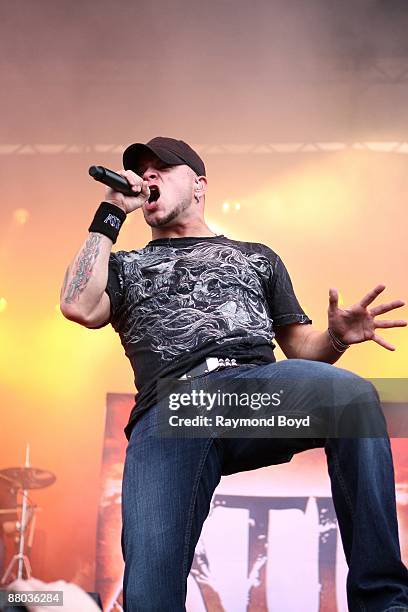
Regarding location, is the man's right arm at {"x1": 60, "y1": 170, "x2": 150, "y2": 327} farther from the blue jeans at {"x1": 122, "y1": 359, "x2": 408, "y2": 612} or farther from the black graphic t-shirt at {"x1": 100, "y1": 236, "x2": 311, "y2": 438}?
the blue jeans at {"x1": 122, "y1": 359, "x2": 408, "y2": 612}

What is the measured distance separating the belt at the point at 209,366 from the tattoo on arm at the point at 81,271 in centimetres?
30

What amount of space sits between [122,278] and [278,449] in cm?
56

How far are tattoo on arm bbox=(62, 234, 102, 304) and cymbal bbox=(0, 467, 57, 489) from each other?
2064 millimetres

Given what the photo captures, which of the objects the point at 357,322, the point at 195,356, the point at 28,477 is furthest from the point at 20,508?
the point at 357,322

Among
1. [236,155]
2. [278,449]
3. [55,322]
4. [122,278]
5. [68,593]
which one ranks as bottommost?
[68,593]

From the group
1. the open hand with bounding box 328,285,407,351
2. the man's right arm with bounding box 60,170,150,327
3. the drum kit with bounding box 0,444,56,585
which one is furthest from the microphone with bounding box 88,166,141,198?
the drum kit with bounding box 0,444,56,585

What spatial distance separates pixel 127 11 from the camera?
4.73 metres

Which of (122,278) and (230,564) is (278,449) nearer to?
(122,278)

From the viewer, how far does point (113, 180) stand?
1.84 m

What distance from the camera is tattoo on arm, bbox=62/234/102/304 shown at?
177 cm

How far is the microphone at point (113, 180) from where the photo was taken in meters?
1.77

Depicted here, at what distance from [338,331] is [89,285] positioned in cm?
54

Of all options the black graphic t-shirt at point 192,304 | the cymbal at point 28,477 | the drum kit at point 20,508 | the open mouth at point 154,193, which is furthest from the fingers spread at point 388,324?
the cymbal at point 28,477

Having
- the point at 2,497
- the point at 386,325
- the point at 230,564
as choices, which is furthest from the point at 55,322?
the point at 386,325
